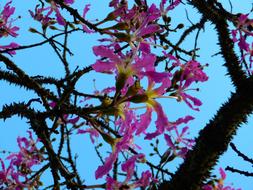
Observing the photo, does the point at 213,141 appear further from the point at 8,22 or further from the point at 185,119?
the point at 8,22

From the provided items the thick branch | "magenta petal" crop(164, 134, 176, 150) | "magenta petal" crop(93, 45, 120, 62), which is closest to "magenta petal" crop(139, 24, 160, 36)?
"magenta petal" crop(93, 45, 120, 62)

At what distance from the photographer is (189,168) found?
85.4 inches

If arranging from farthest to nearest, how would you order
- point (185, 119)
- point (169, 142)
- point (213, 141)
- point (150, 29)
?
point (169, 142) → point (185, 119) → point (213, 141) → point (150, 29)

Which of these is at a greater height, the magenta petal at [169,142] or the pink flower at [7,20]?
the pink flower at [7,20]

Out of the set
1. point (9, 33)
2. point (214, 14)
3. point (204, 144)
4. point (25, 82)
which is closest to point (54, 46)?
point (25, 82)

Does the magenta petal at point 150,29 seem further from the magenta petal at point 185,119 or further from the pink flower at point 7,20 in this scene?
the pink flower at point 7,20

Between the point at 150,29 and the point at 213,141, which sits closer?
the point at 150,29

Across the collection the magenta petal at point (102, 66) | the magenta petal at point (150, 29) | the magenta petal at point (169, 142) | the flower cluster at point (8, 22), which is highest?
the flower cluster at point (8, 22)

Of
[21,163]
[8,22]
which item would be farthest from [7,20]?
[21,163]

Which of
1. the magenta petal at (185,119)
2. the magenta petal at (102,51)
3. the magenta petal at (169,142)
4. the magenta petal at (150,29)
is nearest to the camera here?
the magenta petal at (102,51)

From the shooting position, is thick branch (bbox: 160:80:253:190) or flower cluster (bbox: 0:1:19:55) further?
flower cluster (bbox: 0:1:19:55)

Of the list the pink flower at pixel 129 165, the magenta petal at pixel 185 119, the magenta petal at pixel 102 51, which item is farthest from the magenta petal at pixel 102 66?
the magenta petal at pixel 185 119

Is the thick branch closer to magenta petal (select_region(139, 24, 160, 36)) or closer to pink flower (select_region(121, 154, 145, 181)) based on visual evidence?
pink flower (select_region(121, 154, 145, 181))

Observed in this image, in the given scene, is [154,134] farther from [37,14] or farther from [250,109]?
[37,14]
